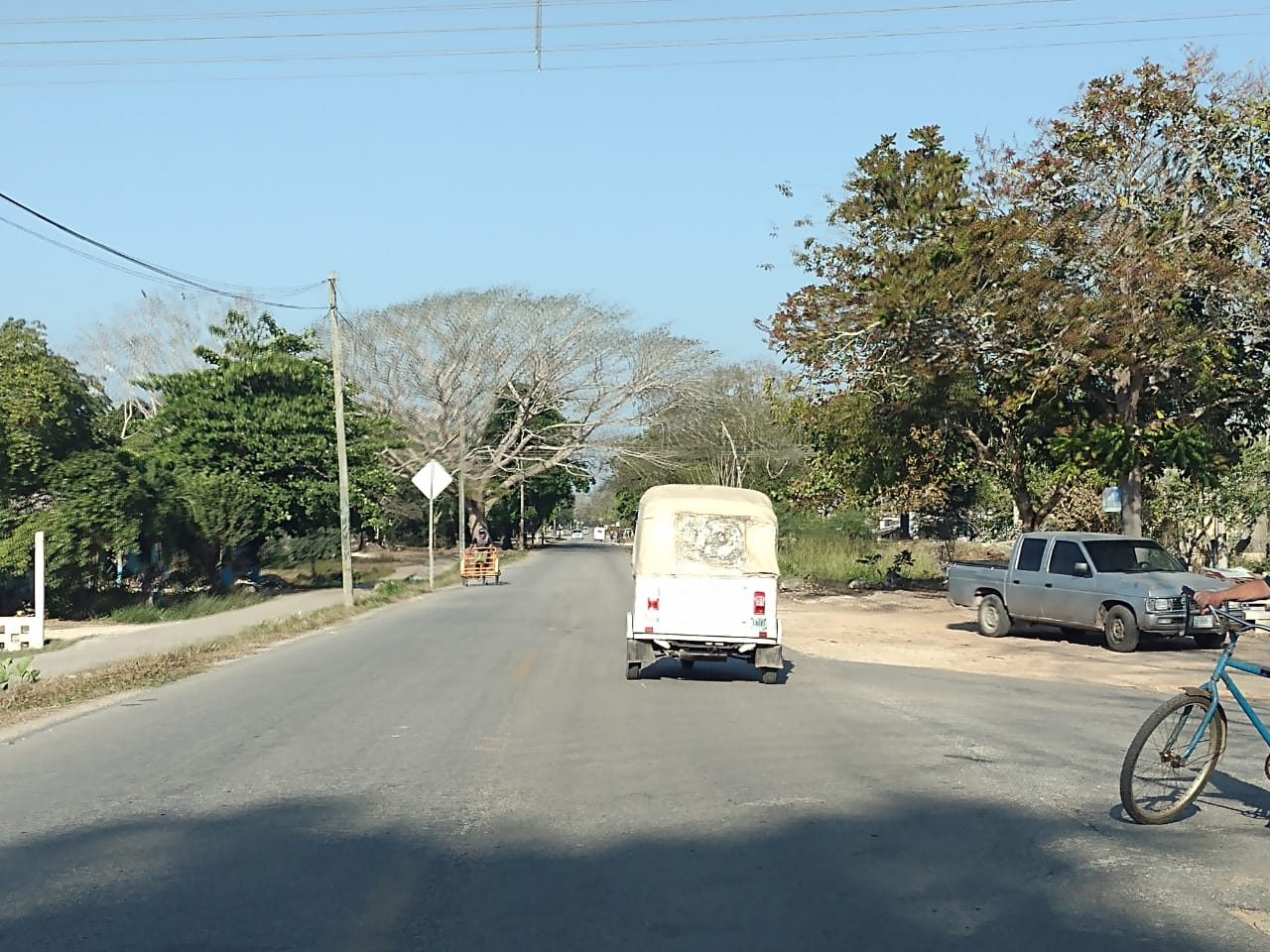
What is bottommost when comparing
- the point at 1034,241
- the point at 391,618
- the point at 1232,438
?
the point at 391,618

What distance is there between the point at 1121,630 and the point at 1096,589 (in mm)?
799

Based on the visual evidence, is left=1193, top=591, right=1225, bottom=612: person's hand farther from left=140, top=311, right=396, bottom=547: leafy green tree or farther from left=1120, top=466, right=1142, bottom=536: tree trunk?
left=140, top=311, right=396, bottom=547: leafy green tree

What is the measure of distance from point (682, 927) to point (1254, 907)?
8.84 ft

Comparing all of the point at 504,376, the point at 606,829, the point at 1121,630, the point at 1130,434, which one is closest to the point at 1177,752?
the point at 606,829

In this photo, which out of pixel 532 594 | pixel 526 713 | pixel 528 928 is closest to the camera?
pixel 528 928

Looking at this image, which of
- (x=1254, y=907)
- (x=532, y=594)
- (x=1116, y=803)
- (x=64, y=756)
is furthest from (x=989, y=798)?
(x=532, y=594)

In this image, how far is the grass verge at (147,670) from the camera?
14.2m

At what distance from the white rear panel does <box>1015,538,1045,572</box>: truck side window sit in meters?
8.79

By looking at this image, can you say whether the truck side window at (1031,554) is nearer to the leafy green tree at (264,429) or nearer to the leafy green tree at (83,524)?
the leafy green tree at (83,524)

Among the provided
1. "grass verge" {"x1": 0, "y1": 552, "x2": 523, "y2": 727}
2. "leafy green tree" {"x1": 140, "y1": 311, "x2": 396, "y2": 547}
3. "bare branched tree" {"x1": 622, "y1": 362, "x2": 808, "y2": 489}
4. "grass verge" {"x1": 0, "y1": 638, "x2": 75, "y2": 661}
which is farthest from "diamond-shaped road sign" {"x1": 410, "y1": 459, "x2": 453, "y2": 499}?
"bare branched tree" {"x1": 622, "y1": 362, "x2": 808, "y2": 489}

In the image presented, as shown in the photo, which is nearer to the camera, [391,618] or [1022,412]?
[391,618]

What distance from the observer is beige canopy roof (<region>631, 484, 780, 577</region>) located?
16.4 metres

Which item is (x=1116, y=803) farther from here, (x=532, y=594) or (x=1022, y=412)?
(x=532, y=594)

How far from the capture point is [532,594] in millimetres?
36500
